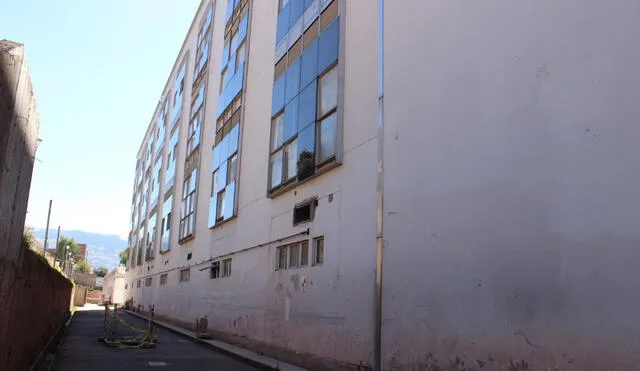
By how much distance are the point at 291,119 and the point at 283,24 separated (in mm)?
3677

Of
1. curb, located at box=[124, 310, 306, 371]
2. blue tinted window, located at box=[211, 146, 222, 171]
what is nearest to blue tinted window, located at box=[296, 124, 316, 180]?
curb, located at box=[124, 310, 306, 371]

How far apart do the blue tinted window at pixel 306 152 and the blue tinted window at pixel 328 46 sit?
1.51 m

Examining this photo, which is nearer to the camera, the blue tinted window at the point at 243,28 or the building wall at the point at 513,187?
the building wall at the point at 513,187

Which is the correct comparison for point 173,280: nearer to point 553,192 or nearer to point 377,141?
point 377,141

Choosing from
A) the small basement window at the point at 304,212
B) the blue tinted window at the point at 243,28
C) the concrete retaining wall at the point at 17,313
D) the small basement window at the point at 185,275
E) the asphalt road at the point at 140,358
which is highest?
the blue tinted window at the point at 243,28

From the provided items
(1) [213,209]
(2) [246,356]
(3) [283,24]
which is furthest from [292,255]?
(1) [213,209]

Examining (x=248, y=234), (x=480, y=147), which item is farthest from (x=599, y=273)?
Answer: (x=248, y=234)

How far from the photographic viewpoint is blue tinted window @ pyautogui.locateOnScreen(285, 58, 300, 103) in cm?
1480

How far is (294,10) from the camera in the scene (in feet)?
52.2

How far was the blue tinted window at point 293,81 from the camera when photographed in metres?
14.8

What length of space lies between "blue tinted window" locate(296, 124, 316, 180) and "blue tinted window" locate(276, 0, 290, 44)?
4.22 meters

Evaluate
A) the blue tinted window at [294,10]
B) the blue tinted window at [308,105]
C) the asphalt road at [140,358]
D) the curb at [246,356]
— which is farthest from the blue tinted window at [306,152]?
the asphalt road at [140,358]

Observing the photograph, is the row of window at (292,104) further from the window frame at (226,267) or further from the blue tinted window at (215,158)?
the window frame at (226,267)

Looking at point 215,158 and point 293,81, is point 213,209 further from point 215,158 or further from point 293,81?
point 293,81
